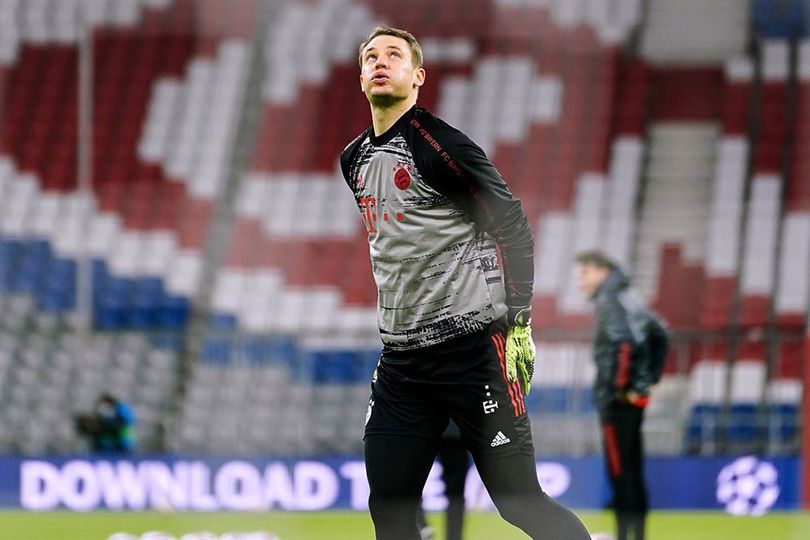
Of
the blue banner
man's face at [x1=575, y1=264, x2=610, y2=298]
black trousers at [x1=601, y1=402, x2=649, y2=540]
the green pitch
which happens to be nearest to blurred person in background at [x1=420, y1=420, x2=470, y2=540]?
black trousers at [x1=601, y1=402, x2=649, y2=540]

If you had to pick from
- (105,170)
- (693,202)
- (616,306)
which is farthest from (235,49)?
(616,306)

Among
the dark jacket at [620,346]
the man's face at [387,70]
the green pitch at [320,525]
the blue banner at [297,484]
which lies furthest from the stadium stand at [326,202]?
the man's face at [387,70]

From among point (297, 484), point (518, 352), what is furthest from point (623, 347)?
point (297, 484)

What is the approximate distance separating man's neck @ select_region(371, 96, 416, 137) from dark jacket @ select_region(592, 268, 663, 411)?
12.4ft

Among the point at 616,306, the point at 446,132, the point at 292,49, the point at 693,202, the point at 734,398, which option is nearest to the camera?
the point at 446,132

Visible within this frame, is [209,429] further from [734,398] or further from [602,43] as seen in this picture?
[602,43]

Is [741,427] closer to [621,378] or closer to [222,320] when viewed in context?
[222,320]

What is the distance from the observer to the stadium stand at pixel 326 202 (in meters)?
12.7

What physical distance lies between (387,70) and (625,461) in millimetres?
4130

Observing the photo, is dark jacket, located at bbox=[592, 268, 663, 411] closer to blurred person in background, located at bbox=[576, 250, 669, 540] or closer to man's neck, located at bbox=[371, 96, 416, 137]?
blurred person in background, located at bbox=[576, 250, 669, 540]

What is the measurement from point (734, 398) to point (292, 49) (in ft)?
23.1

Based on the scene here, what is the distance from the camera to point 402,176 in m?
4.24

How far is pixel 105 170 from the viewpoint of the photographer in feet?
55.8

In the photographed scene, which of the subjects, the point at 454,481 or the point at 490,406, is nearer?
the point at 490,406
